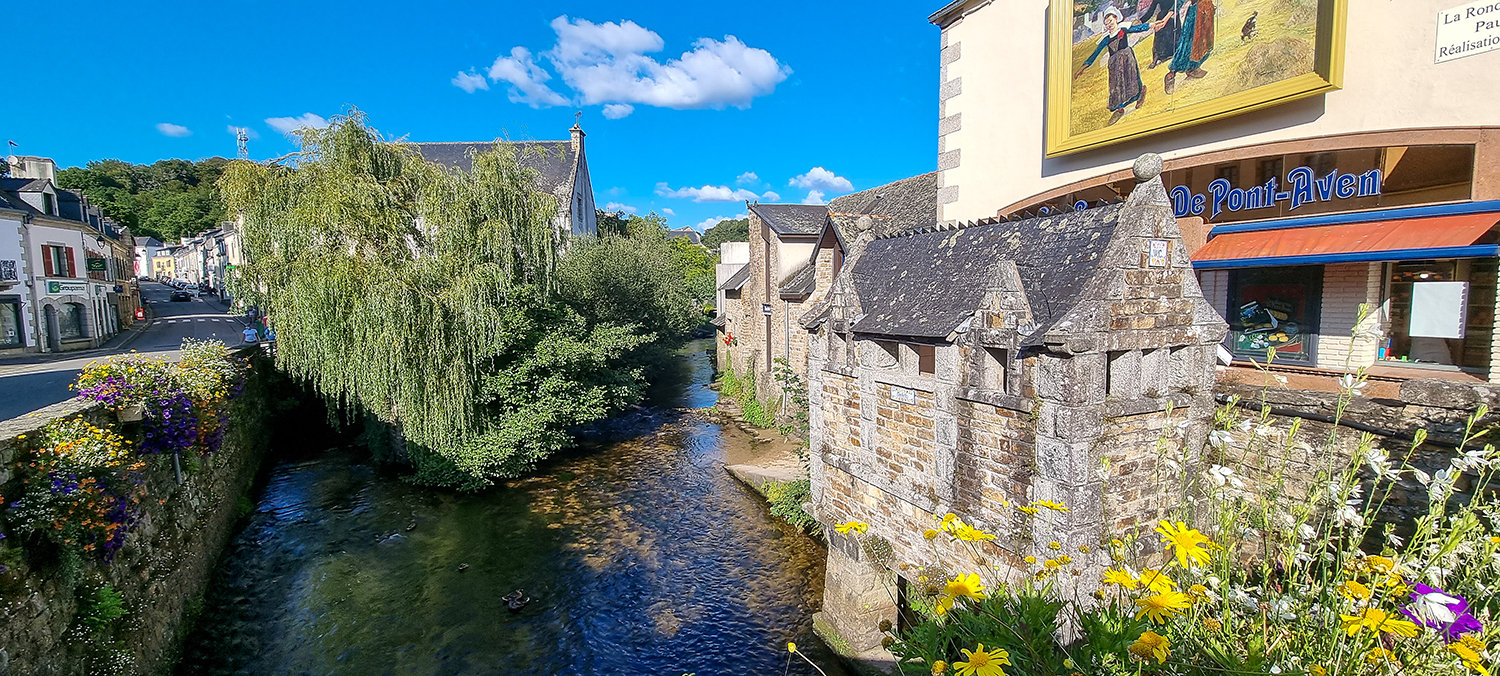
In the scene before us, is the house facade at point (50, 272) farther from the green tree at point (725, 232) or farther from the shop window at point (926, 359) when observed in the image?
the green tree at point (725, 232)

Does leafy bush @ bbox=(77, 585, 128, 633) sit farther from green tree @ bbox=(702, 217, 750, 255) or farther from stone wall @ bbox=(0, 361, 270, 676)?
green tree @ bbox=(702, 217, 750, 255)

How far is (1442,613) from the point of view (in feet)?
6.48

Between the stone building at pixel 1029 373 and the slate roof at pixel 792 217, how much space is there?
39.2 feet

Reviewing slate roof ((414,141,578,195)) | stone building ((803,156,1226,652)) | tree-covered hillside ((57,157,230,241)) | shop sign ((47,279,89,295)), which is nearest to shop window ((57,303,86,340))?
shop sign ((47,279,89,295))

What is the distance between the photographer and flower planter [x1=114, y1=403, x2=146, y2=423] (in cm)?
764

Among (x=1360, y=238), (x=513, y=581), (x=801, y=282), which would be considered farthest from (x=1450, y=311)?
(x=513, y=581)

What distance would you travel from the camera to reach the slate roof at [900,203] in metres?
15.3

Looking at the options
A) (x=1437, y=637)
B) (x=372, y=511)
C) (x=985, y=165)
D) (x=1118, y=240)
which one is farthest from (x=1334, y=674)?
(x=372, y=511)

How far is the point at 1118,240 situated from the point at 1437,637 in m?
3.42

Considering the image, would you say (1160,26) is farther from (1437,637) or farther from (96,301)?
(96,301)

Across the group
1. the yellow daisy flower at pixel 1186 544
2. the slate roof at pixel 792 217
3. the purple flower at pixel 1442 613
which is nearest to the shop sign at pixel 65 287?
the slate roof at pixel 792 217

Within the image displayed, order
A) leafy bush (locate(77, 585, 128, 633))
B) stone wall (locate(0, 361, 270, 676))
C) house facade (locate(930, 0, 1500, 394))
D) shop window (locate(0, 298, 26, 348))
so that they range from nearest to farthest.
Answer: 1. stone wall (locate(0, 361, 270, 676))
2. leafy bush (locate(77, 585, 128, 633))
3. house facade (locate(930, 0, 1500, 394))
4. shop window (locate(0, 298, 26, 348))

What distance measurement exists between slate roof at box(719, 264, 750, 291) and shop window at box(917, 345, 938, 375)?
17380 millimetres

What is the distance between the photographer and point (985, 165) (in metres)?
11.0
